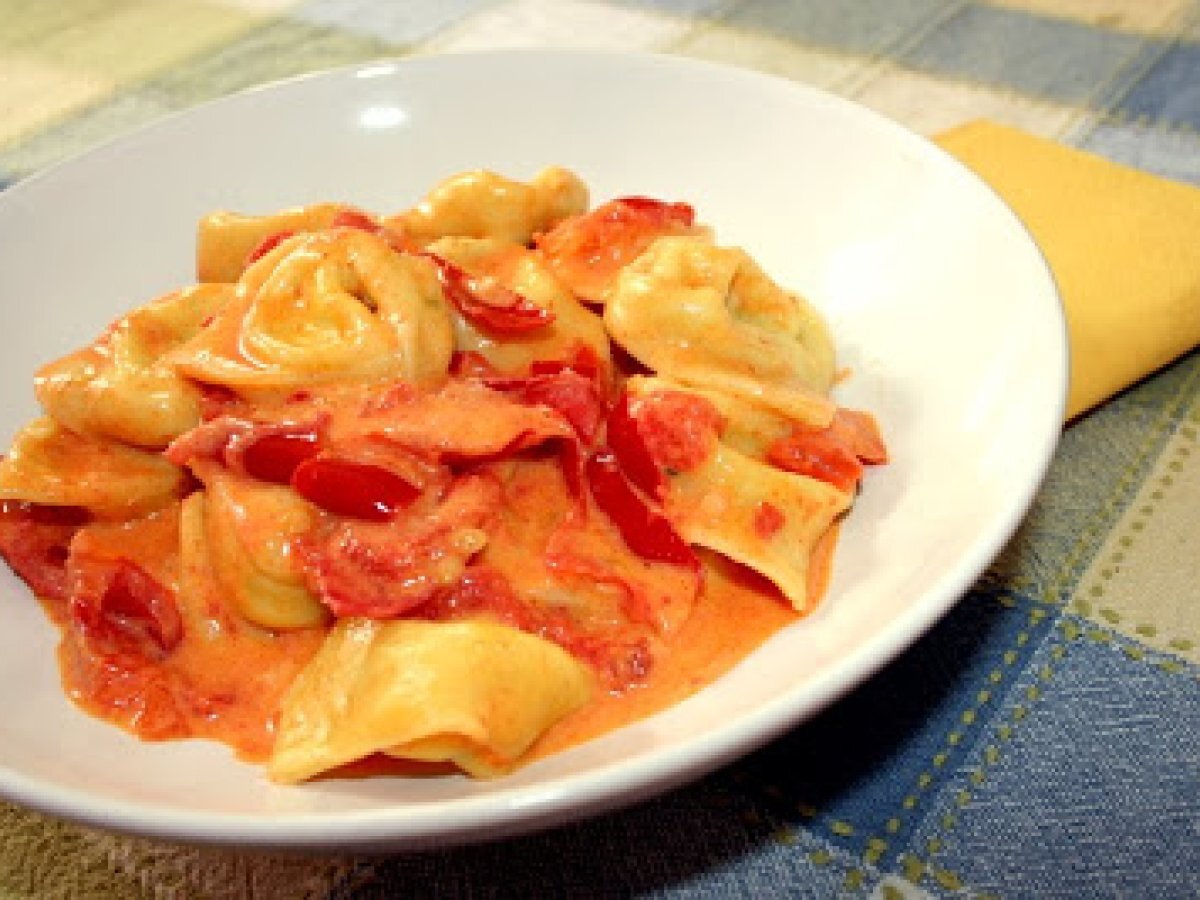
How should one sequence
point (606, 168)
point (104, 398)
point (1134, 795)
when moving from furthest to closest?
point (606, 168), point (104, 398), point (1134, 795)

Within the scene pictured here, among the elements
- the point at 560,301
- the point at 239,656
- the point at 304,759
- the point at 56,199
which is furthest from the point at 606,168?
the point at 304,759

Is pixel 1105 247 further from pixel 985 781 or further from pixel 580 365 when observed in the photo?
pixel 985 781

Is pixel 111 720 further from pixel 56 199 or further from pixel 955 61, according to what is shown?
pixel 955 61

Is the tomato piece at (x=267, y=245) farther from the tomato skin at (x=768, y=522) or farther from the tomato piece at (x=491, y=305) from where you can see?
the tomato skin at (x=768, y=522)

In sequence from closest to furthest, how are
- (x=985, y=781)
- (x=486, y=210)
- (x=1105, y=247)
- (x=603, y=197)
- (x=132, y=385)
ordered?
(x=985, y=781), (x=132, y=385), (x=486, y=210), (x=1105, y=247), (x=603, y=197)

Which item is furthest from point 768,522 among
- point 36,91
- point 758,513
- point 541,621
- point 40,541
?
point 36,91

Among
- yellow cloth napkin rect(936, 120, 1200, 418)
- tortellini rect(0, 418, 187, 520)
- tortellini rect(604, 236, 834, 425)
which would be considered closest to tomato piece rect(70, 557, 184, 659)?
tortellini rect(0, 418, 187, 520)
